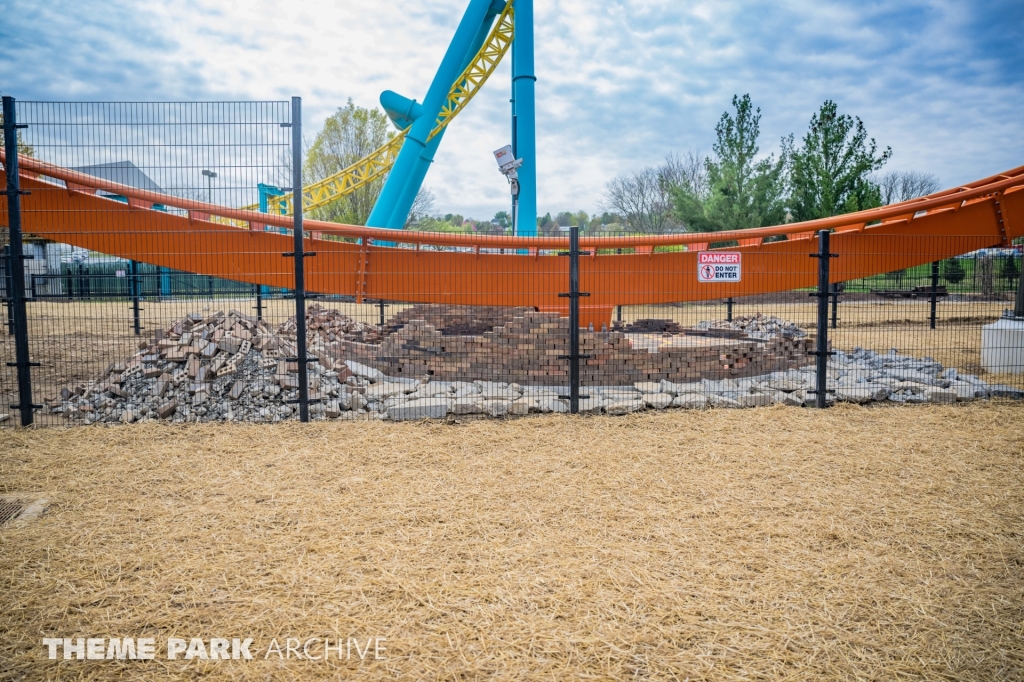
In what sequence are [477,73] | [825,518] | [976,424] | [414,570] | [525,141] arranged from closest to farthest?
[414,570] < [825,518] < [976,424] < [525,141] < [477,73]

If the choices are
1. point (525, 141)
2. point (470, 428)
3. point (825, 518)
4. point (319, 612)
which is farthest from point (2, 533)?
point (525, 141)

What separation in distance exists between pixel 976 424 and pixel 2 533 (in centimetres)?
839

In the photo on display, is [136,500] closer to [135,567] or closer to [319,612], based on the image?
[135,567]

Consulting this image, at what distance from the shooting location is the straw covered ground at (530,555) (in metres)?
2.44

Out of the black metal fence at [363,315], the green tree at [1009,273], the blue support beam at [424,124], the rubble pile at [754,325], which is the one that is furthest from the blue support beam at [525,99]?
the green tree at [1009,273]

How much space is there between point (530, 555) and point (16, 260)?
20.6ft

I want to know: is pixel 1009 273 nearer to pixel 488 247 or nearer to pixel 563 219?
pixel 488 247

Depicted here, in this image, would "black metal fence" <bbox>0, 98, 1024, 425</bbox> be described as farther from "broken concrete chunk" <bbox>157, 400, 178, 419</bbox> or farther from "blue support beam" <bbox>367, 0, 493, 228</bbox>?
"blue support beam" <bbox>367, 0, 493, 228</bbox>

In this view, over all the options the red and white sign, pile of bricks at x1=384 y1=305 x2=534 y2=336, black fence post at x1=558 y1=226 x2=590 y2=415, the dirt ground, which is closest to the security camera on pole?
pile of bricks at x1=384 y1=305 x2=534 y2=336

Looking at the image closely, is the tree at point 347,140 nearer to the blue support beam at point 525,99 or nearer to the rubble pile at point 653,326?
the blue support beam at point 525,99

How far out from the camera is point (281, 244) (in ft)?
23.2

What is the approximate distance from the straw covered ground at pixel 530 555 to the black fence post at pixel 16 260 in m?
0.84

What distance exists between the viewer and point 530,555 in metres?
3.26

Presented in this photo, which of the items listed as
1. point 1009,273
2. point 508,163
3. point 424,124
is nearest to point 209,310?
point 508,163
